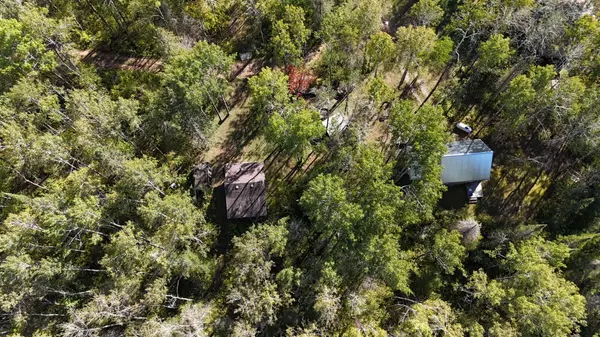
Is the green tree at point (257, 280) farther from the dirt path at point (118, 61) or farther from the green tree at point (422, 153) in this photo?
the dirt path at point (118, 61)

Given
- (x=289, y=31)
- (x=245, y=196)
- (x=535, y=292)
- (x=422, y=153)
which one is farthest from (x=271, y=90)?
(x=535, y=292)

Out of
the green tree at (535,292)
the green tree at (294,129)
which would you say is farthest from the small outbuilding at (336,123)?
the green tree at (535,292)

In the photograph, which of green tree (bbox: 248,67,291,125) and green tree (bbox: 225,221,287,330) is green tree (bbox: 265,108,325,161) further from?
green tree (bbox: 225,221,287,330)

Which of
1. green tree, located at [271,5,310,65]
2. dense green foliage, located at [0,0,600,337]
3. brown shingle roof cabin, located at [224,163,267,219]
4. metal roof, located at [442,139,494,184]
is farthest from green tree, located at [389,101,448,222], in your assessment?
brown shingle roof cabin, located at [224,163,267,219]

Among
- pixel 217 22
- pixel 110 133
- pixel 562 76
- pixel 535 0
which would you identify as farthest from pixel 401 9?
pixel 110 133

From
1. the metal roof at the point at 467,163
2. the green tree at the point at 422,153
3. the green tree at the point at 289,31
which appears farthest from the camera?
the green tree at the point at 289,31

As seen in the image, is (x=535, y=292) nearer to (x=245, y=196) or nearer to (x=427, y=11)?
(x=245, y=196)
